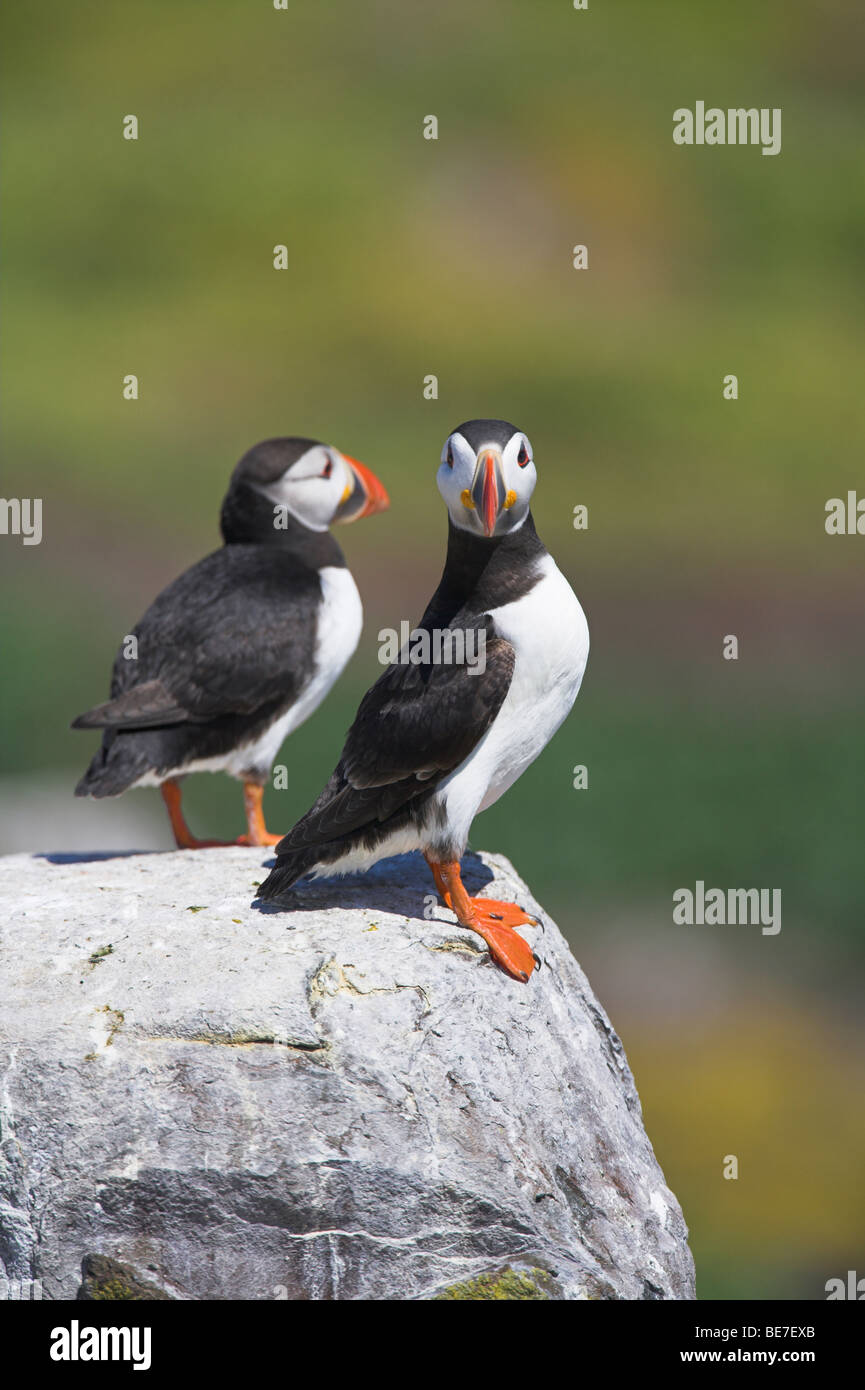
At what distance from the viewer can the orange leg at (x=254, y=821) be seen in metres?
9.56

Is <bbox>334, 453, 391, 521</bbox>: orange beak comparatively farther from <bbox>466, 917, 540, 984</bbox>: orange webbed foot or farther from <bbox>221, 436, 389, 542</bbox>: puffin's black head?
<bbox>466, 917, 540, 984</bbox>: orange webbed foot

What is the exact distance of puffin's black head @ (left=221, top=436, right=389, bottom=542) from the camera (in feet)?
32.8

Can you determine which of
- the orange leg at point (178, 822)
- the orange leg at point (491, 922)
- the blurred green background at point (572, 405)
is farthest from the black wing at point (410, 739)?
the blurred green background at point (572, 405)

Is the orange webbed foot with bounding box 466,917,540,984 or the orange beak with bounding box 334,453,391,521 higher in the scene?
the orange beak with bounding box 334,453,391,521

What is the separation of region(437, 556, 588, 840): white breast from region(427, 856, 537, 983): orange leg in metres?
0.27

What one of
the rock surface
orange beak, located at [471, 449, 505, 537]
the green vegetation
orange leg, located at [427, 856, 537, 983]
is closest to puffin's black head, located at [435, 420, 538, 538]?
orange beak, located at [471, 449, 505, 537]

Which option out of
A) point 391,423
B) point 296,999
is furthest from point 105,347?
point 296,999

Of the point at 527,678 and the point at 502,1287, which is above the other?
the point at 527,678

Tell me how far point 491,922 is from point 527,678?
1107 mm

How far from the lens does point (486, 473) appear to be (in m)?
6.66

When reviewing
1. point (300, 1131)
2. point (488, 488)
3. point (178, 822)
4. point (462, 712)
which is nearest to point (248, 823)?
point (178, 822)

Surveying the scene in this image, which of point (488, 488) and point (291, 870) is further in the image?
point (291, 870)

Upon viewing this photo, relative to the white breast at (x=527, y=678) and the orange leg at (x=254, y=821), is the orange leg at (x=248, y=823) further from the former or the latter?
the white breast at (x=527, y=678)

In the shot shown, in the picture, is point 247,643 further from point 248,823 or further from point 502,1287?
point 502,1287
